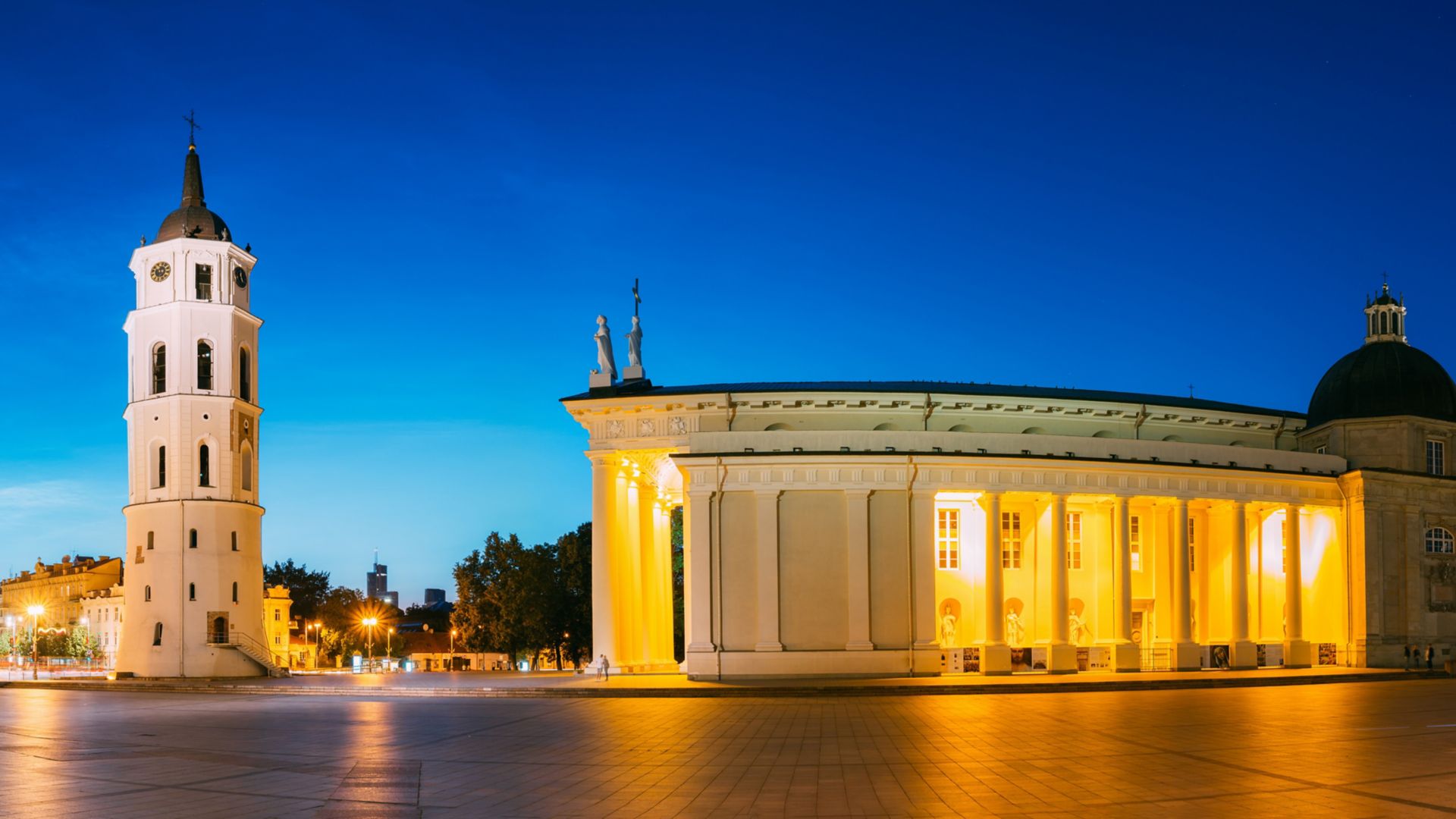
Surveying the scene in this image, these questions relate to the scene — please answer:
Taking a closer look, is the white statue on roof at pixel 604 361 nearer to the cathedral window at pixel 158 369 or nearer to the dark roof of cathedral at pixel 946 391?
the dark roof of cathedral at pixel 946 391

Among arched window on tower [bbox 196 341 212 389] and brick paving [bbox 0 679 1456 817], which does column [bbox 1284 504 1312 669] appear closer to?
brick paving [bbox 0 679 1456 817]

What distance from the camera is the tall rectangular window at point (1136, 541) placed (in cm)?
5528

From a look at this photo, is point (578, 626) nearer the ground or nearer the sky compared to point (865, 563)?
nearer the ground

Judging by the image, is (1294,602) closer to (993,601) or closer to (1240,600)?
(1240,600)

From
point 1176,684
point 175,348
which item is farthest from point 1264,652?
point 175,348

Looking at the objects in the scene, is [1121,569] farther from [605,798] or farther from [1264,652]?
[605,798]

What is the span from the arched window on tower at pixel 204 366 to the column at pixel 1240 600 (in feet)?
170

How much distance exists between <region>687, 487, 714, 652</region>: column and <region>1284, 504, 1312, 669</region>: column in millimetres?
25147

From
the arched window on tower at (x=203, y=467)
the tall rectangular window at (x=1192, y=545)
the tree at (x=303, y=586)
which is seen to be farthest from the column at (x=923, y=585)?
the tree at (x=303, y=586)

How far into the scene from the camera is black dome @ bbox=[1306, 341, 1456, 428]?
191 ft

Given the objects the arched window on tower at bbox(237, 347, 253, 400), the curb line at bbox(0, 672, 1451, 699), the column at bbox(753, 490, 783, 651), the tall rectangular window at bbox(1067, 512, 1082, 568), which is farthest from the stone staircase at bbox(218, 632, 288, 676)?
the tall rectangular window at bbox(1067, 512, 1082, 568)

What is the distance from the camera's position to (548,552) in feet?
281

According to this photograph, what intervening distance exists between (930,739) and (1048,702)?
1180 cm

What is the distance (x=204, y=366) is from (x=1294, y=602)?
182 ft
